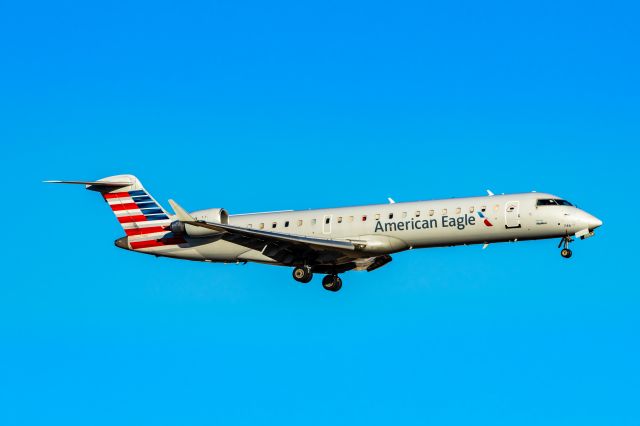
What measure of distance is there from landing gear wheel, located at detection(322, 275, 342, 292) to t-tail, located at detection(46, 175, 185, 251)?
627 cm

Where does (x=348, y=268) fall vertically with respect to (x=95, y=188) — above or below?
below

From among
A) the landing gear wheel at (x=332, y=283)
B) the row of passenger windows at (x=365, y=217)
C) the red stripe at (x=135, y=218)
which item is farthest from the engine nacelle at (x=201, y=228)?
the landing gear wheel at (x=332, y=283)

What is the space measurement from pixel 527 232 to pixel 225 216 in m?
11.6

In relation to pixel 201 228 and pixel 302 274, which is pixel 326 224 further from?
pixel 201 228

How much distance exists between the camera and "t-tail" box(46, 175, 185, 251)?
4547 cm

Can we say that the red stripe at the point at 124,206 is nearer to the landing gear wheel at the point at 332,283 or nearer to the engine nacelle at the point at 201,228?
the engine nacelle at the point at 201,228

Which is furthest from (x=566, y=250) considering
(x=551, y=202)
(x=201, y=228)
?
(x=201, y=228)

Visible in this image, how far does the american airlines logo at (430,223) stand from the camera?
135ft

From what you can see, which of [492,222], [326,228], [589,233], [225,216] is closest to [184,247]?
[225,216]

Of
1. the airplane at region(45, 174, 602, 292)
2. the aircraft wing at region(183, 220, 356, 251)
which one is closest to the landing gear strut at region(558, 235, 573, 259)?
the airplane at region(45, 174, 602, 292)

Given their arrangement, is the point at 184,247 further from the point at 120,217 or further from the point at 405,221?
the point at 405,221

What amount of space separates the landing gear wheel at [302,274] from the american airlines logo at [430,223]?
11.1 feet

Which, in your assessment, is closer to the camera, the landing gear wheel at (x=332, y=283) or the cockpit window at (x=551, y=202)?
the cockpit window at (x=551, y=202)

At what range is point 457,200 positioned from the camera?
41.7 metres
